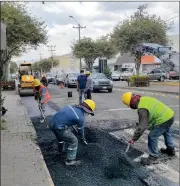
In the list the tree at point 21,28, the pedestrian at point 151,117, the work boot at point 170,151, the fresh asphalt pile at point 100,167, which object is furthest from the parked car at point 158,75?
the pedestrian at point 151,117

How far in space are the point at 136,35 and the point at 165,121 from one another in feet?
107

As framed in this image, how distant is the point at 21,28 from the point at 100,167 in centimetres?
2396

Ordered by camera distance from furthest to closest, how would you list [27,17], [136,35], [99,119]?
[136,35]
[27,17]
[99,119]

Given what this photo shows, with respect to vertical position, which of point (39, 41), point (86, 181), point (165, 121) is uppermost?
point (39, 41)

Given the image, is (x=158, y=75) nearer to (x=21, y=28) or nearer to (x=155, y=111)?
(x=21, y=28)

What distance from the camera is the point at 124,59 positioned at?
246 feet

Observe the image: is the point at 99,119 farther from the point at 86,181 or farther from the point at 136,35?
the point at 136,35

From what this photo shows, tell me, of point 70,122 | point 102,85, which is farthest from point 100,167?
point 102,85

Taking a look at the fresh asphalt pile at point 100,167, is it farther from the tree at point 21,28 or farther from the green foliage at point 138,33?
the green foliage at point 138,33

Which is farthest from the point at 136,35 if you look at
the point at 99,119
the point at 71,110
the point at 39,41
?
the point at 71,110

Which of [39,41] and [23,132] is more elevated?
[39,41]

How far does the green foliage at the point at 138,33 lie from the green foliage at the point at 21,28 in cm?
1051

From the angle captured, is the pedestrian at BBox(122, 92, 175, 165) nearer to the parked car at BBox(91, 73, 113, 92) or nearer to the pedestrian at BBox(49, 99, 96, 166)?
the pedestrian at BBox(49, 99, 96, 166)

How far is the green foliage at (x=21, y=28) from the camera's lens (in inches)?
1125
